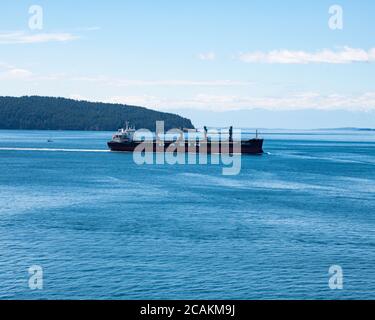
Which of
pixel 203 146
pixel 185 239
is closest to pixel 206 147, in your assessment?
pixel 203 146

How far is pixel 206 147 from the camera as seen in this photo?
392 ft

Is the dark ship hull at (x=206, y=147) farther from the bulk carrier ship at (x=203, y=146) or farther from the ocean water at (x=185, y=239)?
the ocean water at (x=185, y=239)

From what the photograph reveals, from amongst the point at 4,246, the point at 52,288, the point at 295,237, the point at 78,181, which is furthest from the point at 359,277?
the point at 78,181

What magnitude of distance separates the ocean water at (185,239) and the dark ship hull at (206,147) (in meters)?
53.4

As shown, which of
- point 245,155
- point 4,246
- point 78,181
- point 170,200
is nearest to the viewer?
point 4,246

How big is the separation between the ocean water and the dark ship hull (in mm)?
53384

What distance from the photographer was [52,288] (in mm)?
23844

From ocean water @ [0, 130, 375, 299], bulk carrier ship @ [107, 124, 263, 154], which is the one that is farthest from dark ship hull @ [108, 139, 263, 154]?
ocean water @ [0, 130, 375, 299]

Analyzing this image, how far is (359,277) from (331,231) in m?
10.6

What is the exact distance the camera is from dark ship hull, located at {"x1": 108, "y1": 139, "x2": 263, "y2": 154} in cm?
11906

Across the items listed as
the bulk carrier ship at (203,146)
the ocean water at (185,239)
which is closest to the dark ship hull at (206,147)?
the bulk carrier ship at (203,146)

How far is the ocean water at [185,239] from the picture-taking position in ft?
79.2

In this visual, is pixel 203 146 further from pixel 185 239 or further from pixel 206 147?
pixel 185 239
